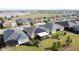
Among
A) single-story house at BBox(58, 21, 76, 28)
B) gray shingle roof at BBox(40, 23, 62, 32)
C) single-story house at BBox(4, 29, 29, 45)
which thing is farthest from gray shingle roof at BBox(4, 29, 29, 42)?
single-story house at BBox(58, 21, 76, 28)

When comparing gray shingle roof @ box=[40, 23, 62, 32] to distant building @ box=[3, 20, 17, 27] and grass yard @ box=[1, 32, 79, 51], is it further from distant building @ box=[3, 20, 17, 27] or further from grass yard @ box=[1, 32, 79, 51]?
distant building @ box=[3, 20, 17, 27]

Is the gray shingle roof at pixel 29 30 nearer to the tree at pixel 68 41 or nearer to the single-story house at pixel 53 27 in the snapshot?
the single-story house at pixel 53 27

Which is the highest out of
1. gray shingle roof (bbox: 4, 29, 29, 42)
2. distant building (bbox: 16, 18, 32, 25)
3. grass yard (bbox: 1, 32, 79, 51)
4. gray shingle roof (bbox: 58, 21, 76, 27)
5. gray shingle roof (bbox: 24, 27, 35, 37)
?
distant building (bbox: 16, 18, 32, 25)

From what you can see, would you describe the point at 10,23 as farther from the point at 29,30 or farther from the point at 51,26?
the point at 51,26

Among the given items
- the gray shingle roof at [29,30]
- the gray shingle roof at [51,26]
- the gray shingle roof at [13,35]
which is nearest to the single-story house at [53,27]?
the gray shingle roof at [51,26]

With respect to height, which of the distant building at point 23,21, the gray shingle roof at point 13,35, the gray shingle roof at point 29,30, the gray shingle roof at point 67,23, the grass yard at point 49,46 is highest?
the distant building at point 23,21

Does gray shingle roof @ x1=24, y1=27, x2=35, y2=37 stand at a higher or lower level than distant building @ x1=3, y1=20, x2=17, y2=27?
lower

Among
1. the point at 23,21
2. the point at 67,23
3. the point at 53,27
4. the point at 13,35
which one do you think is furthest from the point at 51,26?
the point at 13,35
